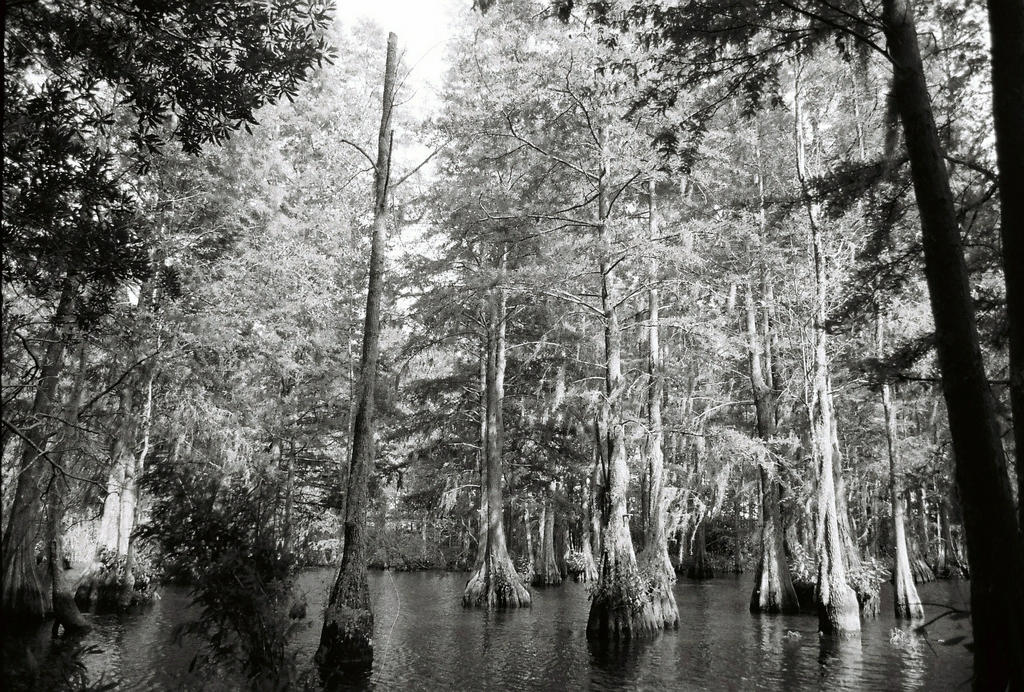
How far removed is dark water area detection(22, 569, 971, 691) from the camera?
9727 mm

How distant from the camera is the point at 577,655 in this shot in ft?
39.0

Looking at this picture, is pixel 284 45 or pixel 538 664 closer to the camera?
pixel 284 45

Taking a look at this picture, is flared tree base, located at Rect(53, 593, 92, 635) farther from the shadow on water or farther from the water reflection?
the water reflection

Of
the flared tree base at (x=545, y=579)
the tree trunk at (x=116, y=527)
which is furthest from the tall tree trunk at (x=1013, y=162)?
the flared tree base at (x=545, y=579)

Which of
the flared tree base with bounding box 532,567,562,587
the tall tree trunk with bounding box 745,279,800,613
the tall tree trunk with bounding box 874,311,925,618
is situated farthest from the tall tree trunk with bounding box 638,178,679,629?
the flared tree base with bounding box 532,567,562,587

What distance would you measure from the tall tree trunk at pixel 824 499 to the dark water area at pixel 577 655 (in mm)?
562

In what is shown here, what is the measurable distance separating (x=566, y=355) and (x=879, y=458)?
11643 mm

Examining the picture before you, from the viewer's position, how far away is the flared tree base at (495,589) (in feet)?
61.0

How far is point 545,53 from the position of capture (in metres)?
13.4

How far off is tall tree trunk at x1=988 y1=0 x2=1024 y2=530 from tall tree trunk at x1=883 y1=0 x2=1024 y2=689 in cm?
14

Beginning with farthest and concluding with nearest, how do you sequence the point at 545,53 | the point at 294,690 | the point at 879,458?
the point at 879,458
the point at 545,53
the point at 294,690

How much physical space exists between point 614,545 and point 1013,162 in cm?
1023

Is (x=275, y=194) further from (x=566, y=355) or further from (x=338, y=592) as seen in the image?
(x=338, y=592)

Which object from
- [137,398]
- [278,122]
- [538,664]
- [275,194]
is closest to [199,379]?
[137,398]
